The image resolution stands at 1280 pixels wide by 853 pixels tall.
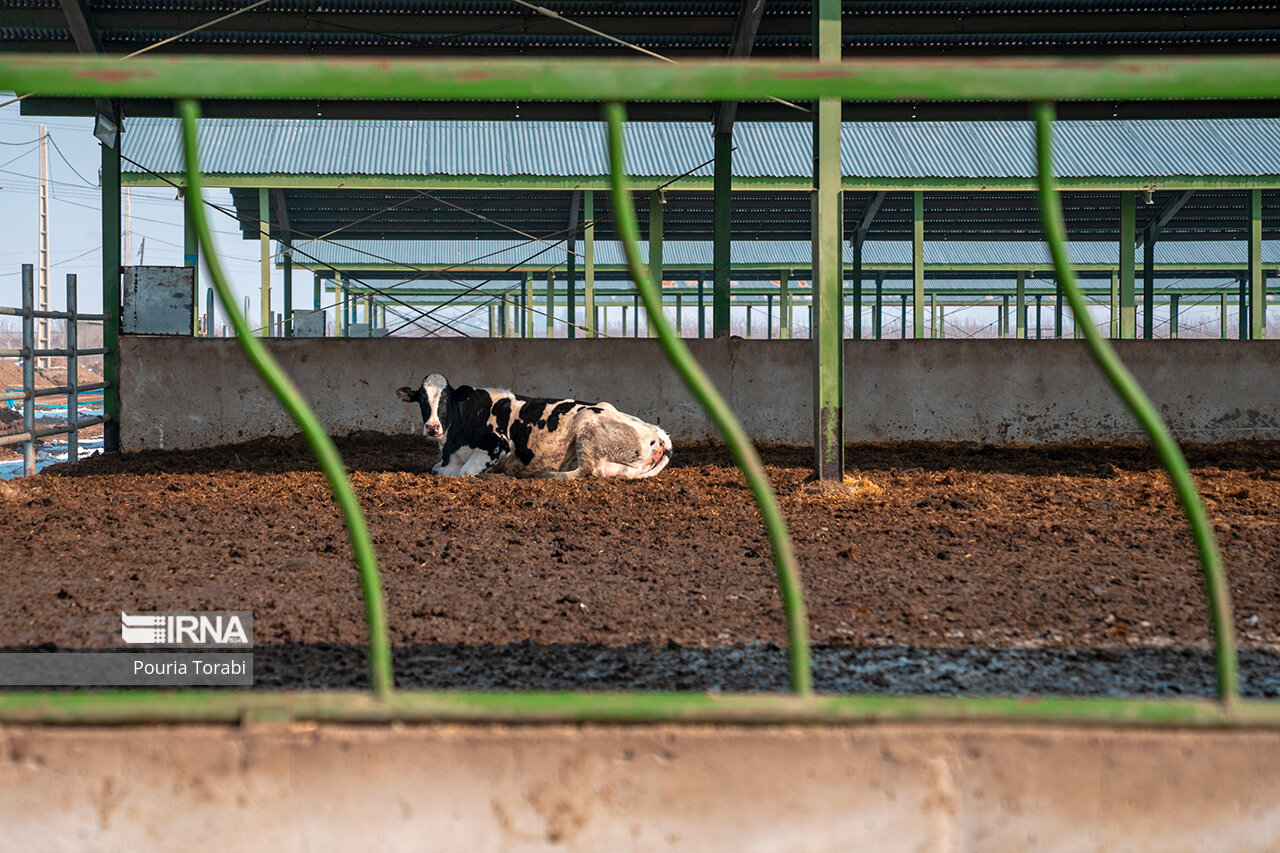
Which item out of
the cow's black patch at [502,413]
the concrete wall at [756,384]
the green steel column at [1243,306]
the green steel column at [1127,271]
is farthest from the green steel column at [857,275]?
the cow's black patch at [502,413]

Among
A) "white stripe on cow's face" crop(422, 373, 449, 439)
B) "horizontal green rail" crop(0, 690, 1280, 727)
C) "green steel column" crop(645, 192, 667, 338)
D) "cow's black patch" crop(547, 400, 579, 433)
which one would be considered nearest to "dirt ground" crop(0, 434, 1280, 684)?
"white stripe on cow's face" crop(422, 373, 449, 439)

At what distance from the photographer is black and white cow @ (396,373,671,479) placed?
8094 millimetres

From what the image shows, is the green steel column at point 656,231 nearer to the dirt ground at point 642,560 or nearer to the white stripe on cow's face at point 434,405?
the white stripe on cow's face at point 434,405

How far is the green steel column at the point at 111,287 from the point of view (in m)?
10.1

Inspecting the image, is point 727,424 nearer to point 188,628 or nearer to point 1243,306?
point 188,628

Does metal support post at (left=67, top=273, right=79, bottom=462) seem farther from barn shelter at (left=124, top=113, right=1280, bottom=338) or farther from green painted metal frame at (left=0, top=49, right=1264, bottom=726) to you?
green painted metal frame at (left=0, top=49, right=1264, bottom=726)

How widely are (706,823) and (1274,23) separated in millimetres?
11453

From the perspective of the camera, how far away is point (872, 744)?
68.7 inches

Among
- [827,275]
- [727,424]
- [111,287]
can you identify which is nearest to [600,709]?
[727,424]

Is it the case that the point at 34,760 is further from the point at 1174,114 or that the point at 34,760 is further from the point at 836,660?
the point at 1174,114

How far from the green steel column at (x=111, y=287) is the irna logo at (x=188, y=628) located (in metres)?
6.84

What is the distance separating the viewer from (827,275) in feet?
22.6

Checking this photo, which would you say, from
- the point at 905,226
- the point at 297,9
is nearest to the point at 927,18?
the point at 297,9

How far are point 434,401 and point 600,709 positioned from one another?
6745mm
